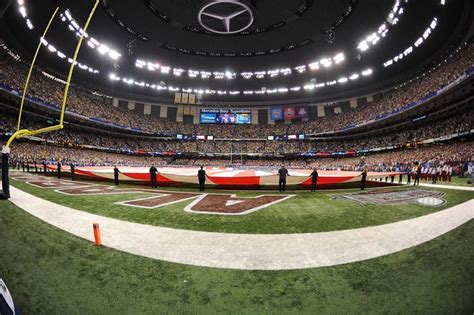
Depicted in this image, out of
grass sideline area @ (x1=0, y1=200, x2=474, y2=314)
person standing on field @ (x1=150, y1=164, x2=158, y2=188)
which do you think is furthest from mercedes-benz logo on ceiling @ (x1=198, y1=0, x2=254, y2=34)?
grass sideline area @ (x1=0, y1=200, x2=474, y2=314)

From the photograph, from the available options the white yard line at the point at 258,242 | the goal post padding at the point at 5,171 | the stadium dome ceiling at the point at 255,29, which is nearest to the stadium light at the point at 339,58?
the stadium dome ceiling at the point at 255,29

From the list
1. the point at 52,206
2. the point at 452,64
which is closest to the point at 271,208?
the point at 52,206

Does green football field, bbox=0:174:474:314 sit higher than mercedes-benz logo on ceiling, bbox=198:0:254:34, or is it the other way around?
mercedes-benz logo on ceiling, bbox=198:0:254:34

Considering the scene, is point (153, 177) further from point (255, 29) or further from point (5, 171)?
point (255, 29)

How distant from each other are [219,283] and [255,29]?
48903 mm

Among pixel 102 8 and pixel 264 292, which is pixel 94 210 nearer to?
pixel 264 292

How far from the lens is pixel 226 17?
37938 mm

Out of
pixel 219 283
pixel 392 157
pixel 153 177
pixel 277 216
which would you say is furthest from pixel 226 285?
pixel 392 157

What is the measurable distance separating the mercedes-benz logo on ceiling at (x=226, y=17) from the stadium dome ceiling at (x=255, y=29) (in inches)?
7.1

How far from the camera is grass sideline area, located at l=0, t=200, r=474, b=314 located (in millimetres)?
2254

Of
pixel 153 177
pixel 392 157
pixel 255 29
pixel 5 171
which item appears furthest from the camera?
pixel 255 29

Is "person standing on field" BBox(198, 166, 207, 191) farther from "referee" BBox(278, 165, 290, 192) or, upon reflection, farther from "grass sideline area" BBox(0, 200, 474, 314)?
"grass sideline area" BBox(0, 200, 474, 314)

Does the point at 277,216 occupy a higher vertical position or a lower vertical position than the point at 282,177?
lower

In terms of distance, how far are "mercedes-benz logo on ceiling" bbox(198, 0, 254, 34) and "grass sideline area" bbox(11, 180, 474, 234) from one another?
122 feet
